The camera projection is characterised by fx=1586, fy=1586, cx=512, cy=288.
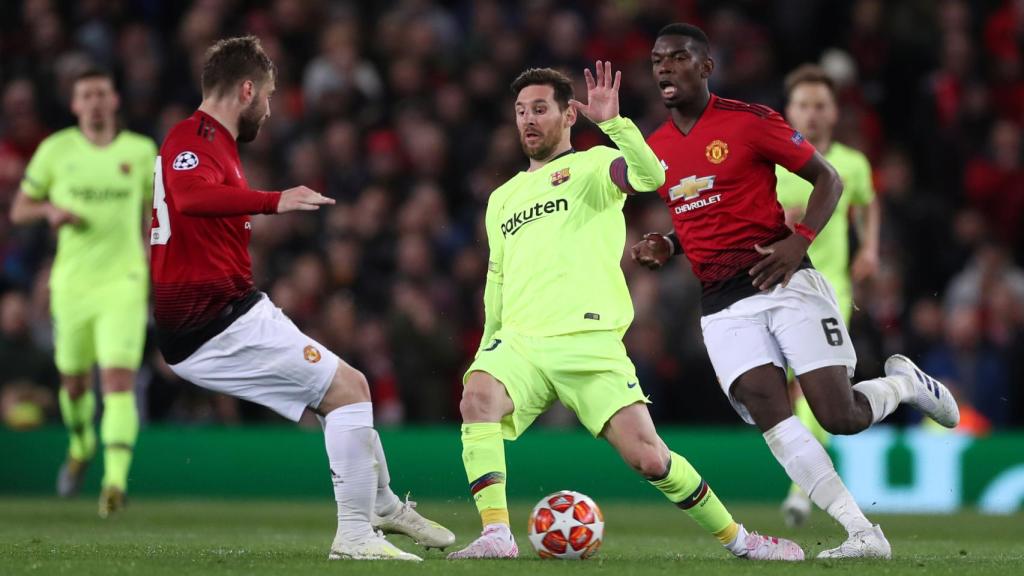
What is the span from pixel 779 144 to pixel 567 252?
43.4 inches

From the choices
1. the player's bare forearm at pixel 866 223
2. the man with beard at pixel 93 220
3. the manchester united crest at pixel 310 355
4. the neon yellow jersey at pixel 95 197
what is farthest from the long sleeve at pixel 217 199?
the player's bare forearm at pixel 866 223

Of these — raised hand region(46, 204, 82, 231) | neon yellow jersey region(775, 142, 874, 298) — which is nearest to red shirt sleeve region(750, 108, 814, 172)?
neon yellow jersey region(775, 142, 874, 298)

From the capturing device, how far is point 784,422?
7.23 meters

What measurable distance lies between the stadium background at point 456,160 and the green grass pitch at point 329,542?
1.41 m

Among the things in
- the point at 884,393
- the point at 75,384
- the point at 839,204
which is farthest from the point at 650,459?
the point at 75,384

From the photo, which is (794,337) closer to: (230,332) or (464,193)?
(230,332)

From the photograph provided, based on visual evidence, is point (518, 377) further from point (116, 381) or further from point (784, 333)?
point (116, 381)

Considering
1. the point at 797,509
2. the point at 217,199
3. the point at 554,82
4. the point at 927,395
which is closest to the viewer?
the point at 217,199

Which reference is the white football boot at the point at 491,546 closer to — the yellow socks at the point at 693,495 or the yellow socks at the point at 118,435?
the yellow socks at the point at 693,495

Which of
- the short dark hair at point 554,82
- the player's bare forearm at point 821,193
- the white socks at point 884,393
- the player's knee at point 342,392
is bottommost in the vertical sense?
the white socks at point 884,393

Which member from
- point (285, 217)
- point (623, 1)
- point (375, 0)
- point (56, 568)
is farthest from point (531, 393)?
point (375, 0)

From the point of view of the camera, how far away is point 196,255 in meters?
6.88

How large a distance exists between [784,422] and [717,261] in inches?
32.6

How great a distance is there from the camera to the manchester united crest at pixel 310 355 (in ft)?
22.4
